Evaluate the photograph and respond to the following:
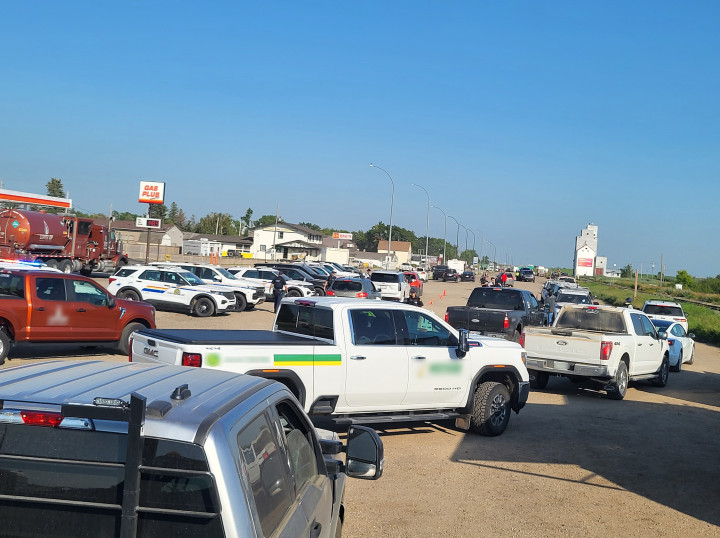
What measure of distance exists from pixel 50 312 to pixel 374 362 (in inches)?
318

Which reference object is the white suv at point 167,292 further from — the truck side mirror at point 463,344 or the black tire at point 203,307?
the truck side mirror at point 463,344

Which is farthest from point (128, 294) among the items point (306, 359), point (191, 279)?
point (306, 359)

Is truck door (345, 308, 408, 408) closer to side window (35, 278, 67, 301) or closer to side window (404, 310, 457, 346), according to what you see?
side window (404, 310, 457, 346)

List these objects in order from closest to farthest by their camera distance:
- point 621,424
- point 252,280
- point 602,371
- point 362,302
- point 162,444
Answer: point 162,444
point 362,302
point 621,424
point 602,371
point 252,280

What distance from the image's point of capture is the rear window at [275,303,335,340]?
367 inches

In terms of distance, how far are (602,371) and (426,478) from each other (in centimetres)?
698

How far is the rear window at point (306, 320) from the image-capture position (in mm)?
9328

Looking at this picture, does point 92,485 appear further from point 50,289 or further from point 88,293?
point 88,293

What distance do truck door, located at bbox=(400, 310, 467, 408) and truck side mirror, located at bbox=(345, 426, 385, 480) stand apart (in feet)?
18.2

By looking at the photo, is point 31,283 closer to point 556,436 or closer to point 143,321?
point 143,321

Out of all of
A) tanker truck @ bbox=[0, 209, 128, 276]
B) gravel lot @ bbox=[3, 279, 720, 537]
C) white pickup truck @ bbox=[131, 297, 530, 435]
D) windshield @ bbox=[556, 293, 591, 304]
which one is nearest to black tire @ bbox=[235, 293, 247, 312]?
tanker truck @ bbox=[0, 209, 128, 276]

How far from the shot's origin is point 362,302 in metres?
9.70

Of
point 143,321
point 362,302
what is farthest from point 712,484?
point 143,321

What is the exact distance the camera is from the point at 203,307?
25734mm
